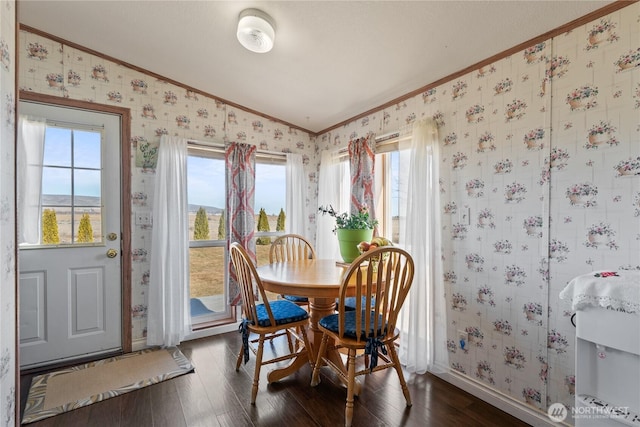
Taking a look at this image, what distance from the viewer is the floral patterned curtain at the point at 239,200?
3.11 metres

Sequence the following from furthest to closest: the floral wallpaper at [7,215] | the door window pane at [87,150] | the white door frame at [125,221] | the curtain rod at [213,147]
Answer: the curtain rod at [213,147]
the white door frame at [125,221]
the door window pane at [87,150]
the floral wallpaper at [7,215]

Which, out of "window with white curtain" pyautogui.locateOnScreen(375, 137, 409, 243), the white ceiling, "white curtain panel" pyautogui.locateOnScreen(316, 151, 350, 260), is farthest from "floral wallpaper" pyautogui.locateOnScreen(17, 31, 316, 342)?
"window with white curtain" pyautogui.locateOnScreen(375, 137, 409, 243)

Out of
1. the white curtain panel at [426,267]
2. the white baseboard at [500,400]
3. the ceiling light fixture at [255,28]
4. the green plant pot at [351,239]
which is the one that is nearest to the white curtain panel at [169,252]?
the ceiling light fixture at [255,28]

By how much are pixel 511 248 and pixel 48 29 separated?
12.1 ft

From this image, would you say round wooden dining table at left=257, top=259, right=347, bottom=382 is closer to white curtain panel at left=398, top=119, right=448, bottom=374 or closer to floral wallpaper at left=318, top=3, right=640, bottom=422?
white curtain panel at left=398, top=119, right=448, bottom=374

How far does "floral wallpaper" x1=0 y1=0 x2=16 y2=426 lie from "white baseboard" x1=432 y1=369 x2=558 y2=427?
2.36 meters

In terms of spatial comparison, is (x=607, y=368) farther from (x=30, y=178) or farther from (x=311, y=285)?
(x=30, y=178)

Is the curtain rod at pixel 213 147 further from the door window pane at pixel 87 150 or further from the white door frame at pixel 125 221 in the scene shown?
the door window pane at pixel 87 150

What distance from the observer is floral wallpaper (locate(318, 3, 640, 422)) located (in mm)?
1473

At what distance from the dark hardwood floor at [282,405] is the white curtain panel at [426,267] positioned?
0.18 m

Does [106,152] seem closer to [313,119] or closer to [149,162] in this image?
[149,162]

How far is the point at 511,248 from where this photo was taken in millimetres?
1873

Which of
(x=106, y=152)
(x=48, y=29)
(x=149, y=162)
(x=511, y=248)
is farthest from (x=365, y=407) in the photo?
(x=48, y=29)

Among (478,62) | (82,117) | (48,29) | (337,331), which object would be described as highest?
(48,29)
